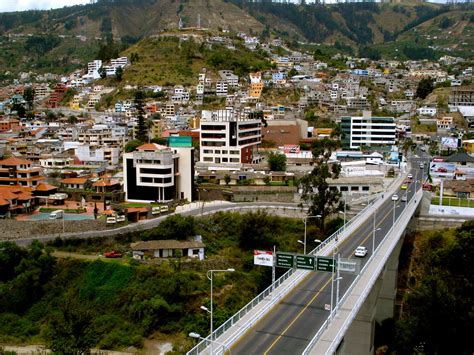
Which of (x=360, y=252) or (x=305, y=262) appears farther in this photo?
(x=360, y=252)

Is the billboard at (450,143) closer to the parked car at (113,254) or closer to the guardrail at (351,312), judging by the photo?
the guardrail at (351,312)

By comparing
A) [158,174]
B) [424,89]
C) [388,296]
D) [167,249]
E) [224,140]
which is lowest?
[388,296]

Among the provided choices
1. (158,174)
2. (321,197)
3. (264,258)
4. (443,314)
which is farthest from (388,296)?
(158,174)

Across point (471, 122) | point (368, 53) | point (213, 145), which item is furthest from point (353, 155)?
point (368, 53)

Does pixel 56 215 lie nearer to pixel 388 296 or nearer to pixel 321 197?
pixel 321 197

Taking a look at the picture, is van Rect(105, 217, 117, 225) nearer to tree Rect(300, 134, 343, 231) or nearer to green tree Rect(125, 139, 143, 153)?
tree Rect(300, 134, 343, 231)

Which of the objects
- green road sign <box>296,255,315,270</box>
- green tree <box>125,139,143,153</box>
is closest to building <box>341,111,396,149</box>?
green tree <box>125,139,143,153</box>
